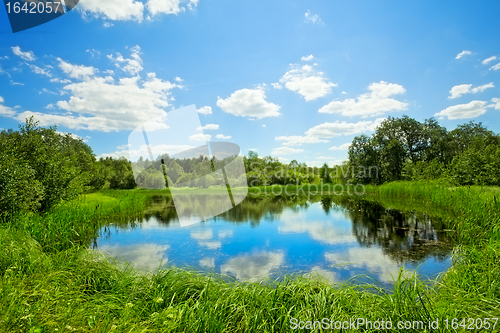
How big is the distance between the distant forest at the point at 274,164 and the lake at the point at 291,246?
2.44 meters

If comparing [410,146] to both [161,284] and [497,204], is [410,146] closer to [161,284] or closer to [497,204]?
[497,204]

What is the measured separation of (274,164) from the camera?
44219 mm

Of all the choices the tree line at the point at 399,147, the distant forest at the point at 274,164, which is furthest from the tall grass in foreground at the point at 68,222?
the tree line at the point at 399,147

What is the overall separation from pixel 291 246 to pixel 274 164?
123ft

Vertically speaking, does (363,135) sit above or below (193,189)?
above

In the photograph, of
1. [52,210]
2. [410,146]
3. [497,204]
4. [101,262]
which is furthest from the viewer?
[410,146]

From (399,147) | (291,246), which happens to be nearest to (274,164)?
(399,147)

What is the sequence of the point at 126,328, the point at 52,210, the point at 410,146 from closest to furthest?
the point at 126,328 → the point at 52,210 → the point at 410,146

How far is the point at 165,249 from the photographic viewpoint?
6.73 meters

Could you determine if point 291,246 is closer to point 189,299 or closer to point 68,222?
point 189,299

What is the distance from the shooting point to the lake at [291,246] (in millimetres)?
5082

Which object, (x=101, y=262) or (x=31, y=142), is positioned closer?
(x=101, y=262)

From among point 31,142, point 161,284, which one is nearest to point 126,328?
point 161,284

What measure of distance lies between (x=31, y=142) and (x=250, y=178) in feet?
102
